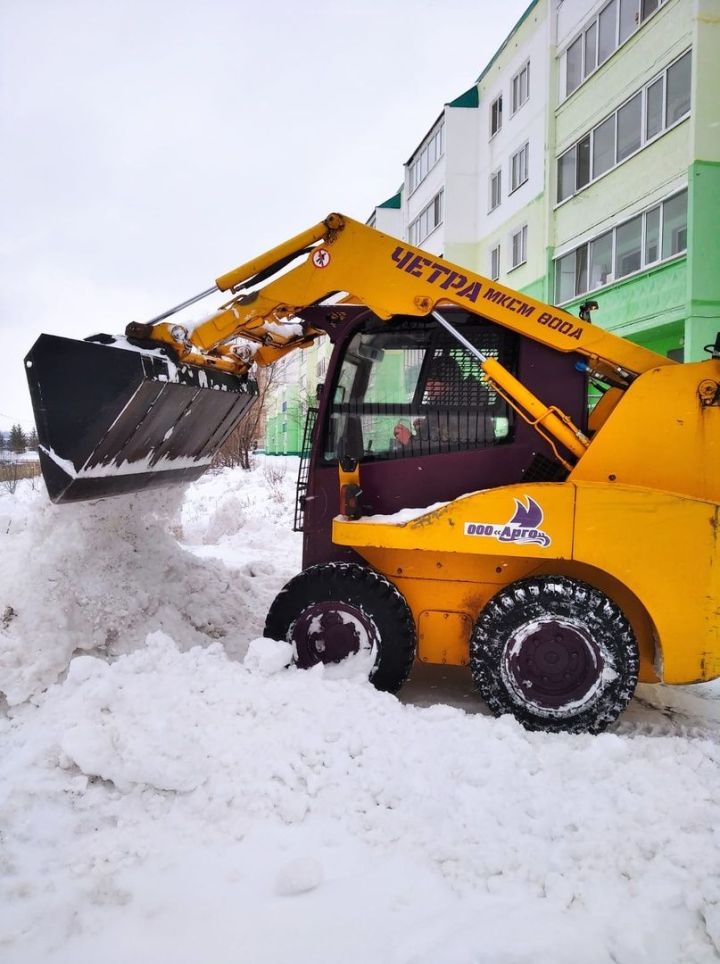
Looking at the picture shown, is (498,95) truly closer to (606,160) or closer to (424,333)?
(606,160)

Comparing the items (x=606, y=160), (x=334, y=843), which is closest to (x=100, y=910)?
(x=334, y=843)

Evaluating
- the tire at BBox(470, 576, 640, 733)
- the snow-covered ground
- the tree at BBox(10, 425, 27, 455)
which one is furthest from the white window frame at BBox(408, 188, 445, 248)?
the snow-covered ground

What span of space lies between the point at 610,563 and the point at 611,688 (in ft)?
2.14

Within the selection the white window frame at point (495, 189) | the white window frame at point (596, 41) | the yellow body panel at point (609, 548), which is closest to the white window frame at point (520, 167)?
the white window frame at point (495, 189)

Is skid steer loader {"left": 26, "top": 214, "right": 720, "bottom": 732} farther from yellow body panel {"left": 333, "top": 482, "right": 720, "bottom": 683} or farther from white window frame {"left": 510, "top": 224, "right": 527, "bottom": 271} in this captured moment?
white window frame {"left": 510, "top": 224, "right": 527, "bottom": 271}

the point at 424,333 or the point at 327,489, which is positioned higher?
the point at 424,333

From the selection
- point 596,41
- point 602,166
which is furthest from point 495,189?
point 602,166

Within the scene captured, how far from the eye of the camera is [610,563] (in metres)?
3.39

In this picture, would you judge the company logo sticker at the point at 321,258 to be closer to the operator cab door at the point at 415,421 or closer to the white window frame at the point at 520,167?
the operator cab door at the point at 415,421

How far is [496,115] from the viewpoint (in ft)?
61.5

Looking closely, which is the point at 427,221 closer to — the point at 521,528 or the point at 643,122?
the point at 643,122

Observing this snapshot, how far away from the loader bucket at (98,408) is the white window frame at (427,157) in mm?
19276

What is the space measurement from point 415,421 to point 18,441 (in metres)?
25.2

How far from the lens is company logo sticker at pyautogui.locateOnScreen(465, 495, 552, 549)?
346 cm
